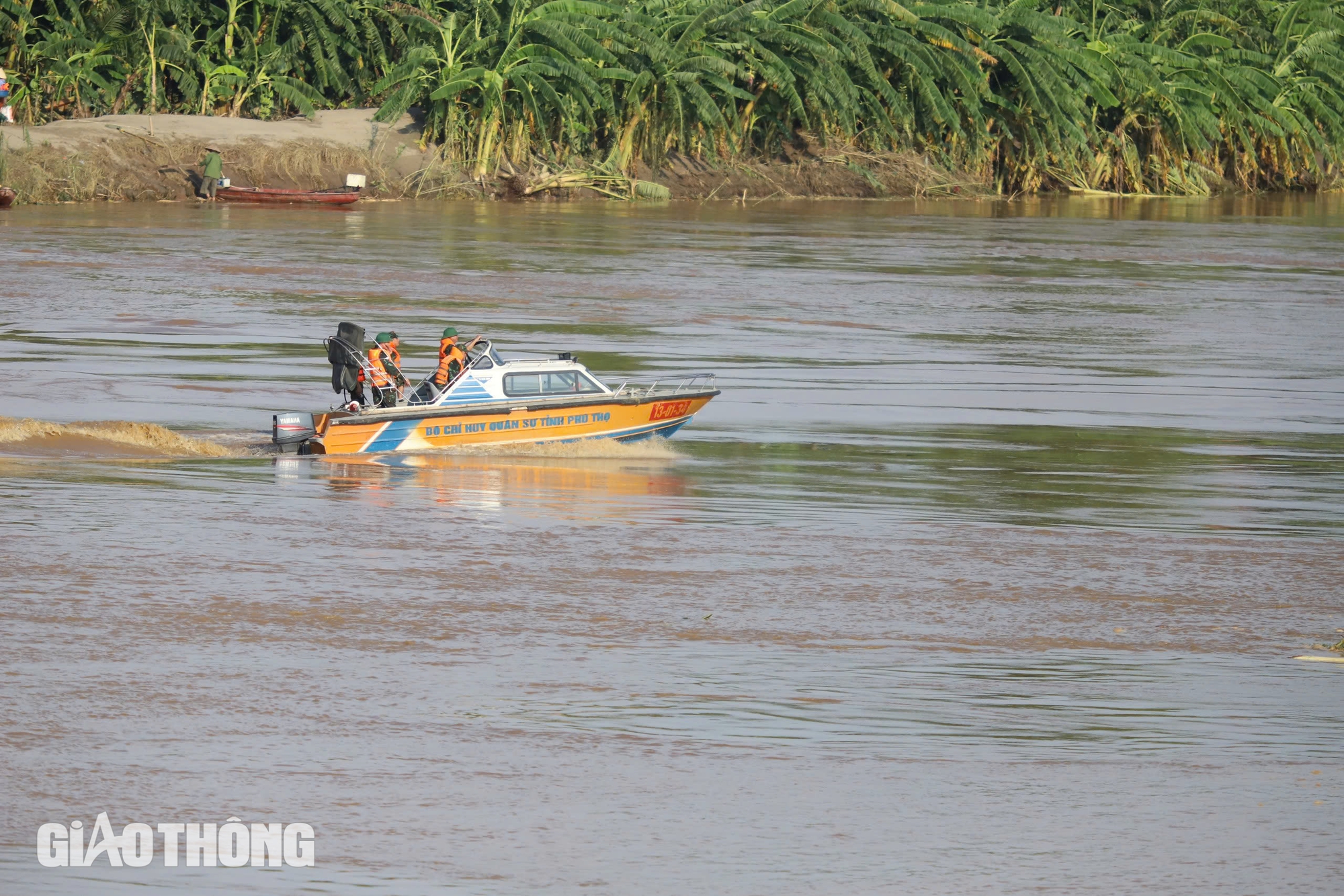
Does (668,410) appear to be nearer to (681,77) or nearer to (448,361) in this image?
(448,361)

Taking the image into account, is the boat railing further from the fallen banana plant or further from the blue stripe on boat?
the fallen banana plant

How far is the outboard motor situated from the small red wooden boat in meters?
31.1

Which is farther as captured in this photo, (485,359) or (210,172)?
(210,172)

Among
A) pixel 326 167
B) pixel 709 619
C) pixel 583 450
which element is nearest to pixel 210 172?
pixel 326 167

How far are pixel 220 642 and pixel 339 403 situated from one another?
9.72 meters

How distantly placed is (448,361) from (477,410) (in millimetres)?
651

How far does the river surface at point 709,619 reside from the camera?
31.6 feet

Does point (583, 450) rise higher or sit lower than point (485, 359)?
lower

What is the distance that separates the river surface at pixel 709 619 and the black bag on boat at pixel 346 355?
864 millimetres

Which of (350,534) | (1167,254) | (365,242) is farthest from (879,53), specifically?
(350,534)

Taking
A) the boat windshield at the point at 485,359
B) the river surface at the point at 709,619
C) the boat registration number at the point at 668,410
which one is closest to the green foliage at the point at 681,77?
the river surface at the point at 709,619

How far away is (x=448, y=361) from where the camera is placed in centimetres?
2005

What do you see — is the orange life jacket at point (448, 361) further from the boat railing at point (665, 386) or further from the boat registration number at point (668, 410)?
the boat registration number at point (668, 410)

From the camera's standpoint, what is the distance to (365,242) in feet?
137
